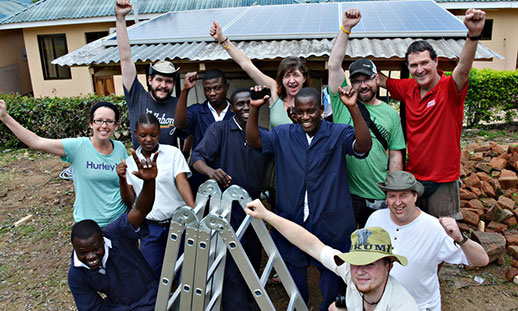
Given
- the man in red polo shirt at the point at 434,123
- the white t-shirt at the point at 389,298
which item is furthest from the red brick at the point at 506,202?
the white t-shirt at the point at 389,298

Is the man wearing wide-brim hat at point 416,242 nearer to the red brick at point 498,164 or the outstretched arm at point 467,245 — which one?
the outstretched arm at point 467,245

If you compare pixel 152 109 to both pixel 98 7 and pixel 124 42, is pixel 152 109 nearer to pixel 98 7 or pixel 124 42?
pixel 124 42

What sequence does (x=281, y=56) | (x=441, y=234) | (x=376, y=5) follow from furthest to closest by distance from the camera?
(x=376, y=5), (x=281, y=56), (x=441, y=234)

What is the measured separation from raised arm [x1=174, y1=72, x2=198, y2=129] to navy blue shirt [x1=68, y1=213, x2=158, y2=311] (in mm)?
1231

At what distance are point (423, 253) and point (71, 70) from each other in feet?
51.2

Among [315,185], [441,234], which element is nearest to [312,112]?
[315,185]

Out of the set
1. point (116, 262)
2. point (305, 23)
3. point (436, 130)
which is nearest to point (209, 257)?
point (116, 262)

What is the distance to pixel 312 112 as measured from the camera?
3.12m

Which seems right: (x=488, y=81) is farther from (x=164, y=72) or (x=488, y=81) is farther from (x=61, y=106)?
(x=61, y=106)

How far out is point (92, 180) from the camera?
3.45 m

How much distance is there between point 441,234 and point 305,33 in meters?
2.93

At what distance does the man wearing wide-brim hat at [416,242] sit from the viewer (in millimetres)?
2910

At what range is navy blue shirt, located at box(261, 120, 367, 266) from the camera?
317cm

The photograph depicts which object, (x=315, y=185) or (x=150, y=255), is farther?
(x=150, y=255)
